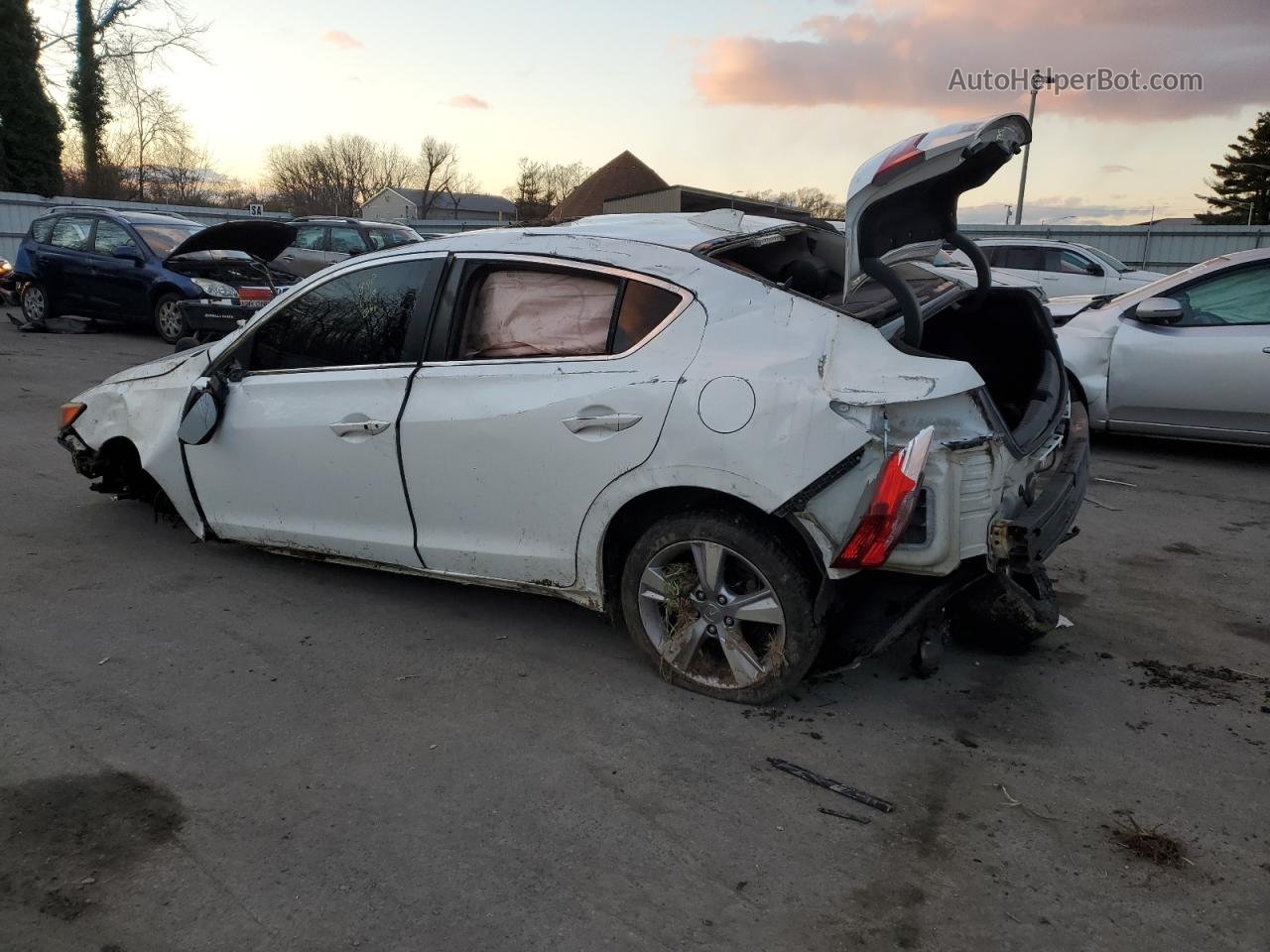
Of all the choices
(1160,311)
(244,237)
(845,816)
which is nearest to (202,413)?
(244,237)

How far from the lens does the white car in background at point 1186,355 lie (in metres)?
7.14

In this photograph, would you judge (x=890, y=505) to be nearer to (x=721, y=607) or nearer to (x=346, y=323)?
(x=721, y=607)

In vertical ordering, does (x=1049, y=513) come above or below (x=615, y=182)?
below

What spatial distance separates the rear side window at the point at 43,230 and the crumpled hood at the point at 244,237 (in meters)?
8.92

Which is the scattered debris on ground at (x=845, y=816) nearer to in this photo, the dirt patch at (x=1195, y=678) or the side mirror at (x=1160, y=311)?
the dirt patch at (x=1195, y=678)

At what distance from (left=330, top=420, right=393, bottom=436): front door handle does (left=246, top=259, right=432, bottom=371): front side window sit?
28 cm

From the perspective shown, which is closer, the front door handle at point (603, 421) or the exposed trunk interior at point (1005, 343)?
the front door handle at point (603, 421)

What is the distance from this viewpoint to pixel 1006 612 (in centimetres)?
368

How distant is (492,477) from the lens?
3770 millimetres

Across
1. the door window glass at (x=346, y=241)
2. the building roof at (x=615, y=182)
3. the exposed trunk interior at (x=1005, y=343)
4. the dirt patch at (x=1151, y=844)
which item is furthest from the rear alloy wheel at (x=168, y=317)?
the building roof at (x=615, y=182)

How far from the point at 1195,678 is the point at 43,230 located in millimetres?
15899

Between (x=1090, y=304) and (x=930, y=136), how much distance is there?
20.3 feet

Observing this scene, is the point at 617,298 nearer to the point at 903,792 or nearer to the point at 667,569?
the point at 667,569

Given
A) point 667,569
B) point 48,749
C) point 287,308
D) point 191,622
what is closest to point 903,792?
point 667,569
